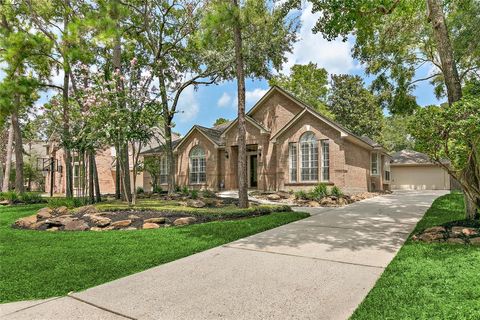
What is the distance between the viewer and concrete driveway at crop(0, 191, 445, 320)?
3359 mm

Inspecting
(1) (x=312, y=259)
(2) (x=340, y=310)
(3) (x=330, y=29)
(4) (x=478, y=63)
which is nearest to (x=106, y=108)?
(3) (x=330, y=29)

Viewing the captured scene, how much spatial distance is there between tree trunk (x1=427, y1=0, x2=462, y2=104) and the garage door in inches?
941

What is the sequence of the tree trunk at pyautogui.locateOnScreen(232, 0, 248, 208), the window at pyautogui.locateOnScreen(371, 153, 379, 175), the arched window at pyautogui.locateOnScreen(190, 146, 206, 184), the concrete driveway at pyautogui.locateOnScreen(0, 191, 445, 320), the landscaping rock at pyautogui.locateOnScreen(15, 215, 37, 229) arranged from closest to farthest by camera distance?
1. the concrete driveway at pyautogui.locateOnScreen(0, 191, 445, 320)
2. the landscaping rock at pyautogui.locateOnScreen(15, 215, 37, 229)
3. the tree trunk at pyautogui.locateOnScreen(232, 0, 248, 208)
4. the arched window at pyautogui.locateOnScreen(190, 146, 206, 184)
5. the window at pyautogui.locateOnScreen(371, 153, 379, 175)

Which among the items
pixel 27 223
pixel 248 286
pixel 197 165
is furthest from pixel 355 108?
pixel 248 286

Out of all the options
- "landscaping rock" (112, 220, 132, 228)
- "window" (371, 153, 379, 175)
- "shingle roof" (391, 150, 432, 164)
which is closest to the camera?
"landscaping rock" (112, 220, 132, 228)

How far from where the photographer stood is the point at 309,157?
1777 centimetres

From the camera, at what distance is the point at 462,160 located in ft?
19.7

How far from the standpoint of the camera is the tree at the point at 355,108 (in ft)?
120

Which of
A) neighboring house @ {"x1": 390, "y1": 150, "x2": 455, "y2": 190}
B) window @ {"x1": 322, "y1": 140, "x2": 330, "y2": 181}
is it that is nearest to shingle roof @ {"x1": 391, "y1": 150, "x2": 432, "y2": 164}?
neighboring house @ {"x1": 390, "y1": 150, "x2": 455, "y2": 190}

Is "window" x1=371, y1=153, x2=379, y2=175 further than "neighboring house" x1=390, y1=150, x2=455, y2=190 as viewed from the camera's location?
No

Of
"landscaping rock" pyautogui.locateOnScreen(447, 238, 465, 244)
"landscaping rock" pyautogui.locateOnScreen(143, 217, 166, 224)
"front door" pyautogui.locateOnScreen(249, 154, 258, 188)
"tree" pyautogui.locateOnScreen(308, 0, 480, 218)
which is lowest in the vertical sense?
"landscaping rock" pyautogui.locateOnScreen(447, 238, 465, 244)

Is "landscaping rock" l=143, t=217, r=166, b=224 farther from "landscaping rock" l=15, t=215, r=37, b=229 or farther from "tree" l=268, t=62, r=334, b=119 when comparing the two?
"tree" l=268, t=62, r=334, b=119

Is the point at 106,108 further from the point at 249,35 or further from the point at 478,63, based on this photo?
the point at 478,63

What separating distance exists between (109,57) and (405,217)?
16.1 meters
